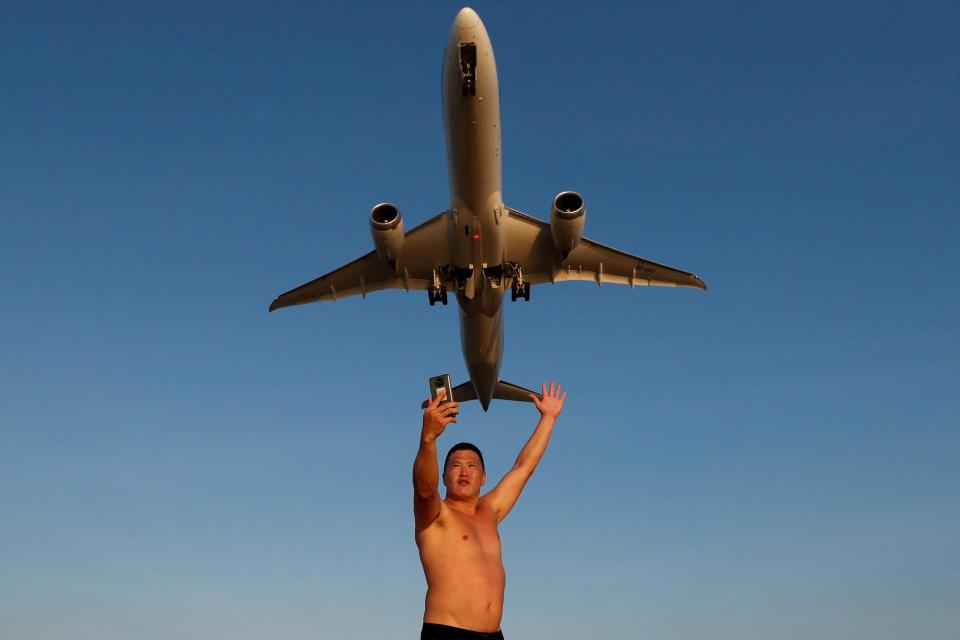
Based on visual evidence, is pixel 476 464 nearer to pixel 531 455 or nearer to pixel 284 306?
pixel 531 455

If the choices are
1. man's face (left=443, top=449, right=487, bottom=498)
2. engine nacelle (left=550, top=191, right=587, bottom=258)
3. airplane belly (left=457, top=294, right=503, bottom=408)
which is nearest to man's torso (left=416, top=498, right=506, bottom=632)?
man's face (left=443, top=449, right=487, bottom=498)

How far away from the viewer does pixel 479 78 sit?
22.0 m

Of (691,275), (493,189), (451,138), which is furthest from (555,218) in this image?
(691,275)

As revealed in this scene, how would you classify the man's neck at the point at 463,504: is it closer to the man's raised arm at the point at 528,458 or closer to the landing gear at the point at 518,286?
the man's raised arm at the point at 528,458

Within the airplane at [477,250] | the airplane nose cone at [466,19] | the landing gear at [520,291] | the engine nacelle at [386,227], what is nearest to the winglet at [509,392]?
the airplane at [477,250]

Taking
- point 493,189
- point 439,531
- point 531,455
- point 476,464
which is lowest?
point 439,531

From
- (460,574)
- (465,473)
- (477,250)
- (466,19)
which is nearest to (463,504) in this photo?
(465,473)

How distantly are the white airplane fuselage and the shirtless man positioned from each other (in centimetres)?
1817

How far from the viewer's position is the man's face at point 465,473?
5.23 meters

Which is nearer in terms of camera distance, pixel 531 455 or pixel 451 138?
pixel 531 455

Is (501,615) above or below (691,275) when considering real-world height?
below

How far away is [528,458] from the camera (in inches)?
240

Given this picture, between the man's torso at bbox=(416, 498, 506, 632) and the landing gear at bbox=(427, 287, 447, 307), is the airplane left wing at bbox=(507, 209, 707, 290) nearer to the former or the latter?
the landing gear at bbox=(427, 287, 447, 307)

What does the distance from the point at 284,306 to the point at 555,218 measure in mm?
11466
